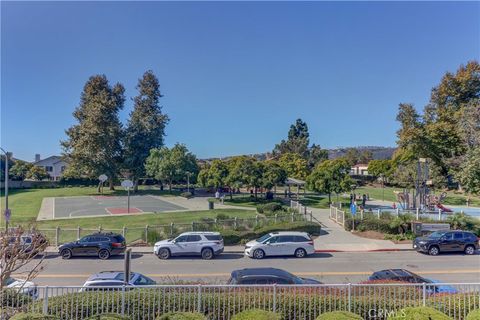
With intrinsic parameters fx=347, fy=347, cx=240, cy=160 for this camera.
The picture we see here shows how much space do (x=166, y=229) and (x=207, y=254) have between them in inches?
193

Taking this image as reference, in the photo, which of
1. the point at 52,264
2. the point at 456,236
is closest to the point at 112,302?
the point at 52,264

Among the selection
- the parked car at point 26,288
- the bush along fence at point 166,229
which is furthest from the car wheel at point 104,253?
the parked car at point 26,288

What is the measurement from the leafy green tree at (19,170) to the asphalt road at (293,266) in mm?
79087

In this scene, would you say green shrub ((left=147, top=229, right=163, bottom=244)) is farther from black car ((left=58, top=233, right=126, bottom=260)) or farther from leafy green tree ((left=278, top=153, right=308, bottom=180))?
leafy green tree ((left=278, top=153, right=308, bottom=180))

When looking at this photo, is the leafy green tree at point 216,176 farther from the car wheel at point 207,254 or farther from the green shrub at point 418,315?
the green shrub at point 418,315

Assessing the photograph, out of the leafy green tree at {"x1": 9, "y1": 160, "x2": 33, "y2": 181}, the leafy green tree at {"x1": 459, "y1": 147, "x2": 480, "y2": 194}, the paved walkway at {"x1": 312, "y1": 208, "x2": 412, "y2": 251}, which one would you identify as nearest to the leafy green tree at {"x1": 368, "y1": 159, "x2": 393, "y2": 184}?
the paved walkway at {"x1": 312, "y1": 208, "x2": 412, "y2": 251}

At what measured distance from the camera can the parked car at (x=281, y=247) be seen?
20500 mm

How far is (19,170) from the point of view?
87.9 m

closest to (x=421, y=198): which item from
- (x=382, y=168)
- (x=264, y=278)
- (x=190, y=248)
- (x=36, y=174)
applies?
(x=190, y=248)

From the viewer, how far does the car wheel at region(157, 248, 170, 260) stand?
2055cm

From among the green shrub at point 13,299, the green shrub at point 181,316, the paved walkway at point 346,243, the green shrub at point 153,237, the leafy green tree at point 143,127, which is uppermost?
the leafy green tree at point 143,127

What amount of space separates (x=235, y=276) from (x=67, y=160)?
204ft

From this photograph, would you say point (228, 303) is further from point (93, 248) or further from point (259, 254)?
point (93, 248)

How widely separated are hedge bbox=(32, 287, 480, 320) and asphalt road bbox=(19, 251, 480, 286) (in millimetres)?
7082
